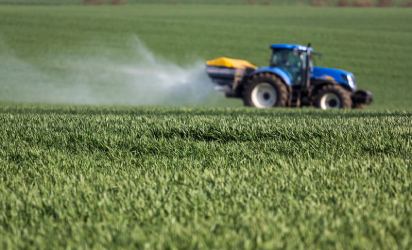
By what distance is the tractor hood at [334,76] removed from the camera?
12602mm

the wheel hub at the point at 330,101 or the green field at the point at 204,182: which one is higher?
the wheel hub at the point at 330,101

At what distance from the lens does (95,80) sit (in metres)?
25.3

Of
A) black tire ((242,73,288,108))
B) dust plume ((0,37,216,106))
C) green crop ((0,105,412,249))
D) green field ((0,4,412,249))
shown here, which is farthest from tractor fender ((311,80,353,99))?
green crop ((0,105,412,249))

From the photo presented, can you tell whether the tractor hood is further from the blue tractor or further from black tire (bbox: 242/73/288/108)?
black tire (bbox: 242/73/288/108)

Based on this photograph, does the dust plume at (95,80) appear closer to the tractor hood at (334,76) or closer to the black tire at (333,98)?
the tractor hood at (334,76)

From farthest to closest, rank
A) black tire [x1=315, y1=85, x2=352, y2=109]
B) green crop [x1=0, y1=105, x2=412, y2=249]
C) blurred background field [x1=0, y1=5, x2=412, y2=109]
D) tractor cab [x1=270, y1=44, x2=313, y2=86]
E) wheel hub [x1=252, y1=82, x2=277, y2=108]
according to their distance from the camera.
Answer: blurred background field [x1=0, y1=5, x2=412, y2=109] → wheel hub [x1=252, y1=82, x2=277, y2=108] → tractor cab [x1=270, y1=44, x2=313, y2=86] → black tire [x1=315, y1=85, x2=352, y2=109] → green crop [x1=0, y1=105, x2=412, y2=249]

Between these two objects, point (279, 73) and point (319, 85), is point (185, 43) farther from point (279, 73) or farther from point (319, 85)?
point (319, 85)

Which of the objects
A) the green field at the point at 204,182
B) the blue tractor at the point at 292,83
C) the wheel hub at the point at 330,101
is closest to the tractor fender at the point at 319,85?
the blue tractor at the point at 292,83

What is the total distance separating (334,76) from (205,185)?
10.3 m

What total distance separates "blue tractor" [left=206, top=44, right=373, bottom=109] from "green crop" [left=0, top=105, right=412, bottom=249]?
6794 millimetres

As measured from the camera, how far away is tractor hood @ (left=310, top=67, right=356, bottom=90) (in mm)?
12602

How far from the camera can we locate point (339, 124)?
19.2ft

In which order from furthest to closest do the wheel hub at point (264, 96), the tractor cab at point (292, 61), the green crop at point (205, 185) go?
the wheel hub at point (264, 96) → the tractor cab at point (292, 61) → the green crop at point (205, 185)

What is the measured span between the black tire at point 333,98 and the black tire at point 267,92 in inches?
39.6
